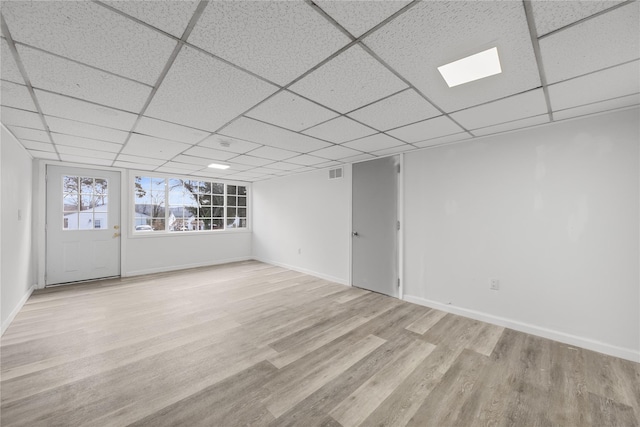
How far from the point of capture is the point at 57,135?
3.07 metres

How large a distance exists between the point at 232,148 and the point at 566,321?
15.0 feet

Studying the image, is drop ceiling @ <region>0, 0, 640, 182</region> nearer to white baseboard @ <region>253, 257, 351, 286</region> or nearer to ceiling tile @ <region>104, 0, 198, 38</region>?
ceiling tile @ <region>104, 0, 198, 38</region>

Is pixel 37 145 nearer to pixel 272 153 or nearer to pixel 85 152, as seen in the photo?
pixel 85 152

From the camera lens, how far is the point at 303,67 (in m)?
1.67

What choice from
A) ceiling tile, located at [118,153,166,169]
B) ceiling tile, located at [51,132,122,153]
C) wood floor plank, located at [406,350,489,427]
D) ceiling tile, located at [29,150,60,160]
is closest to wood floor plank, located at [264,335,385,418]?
wood floor plank, located at [406,350,489,427]

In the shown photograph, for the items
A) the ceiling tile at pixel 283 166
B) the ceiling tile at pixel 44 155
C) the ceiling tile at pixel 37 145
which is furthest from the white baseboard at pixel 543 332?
the ceiling tile at pixel 44 155

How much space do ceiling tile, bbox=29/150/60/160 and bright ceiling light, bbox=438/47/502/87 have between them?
5.63 meters

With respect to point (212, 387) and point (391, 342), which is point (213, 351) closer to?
point (212, 387)

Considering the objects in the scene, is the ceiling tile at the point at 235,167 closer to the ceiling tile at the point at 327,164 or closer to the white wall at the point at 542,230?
the ceiling tile at the point at 327,164

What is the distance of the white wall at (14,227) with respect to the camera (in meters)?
2.83

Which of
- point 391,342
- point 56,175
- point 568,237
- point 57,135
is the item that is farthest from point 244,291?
point 568,237

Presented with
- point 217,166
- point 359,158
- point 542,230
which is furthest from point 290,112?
point 217,166

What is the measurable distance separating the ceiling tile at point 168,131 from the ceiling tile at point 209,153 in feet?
1.37

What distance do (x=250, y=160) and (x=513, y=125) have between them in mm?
3812
